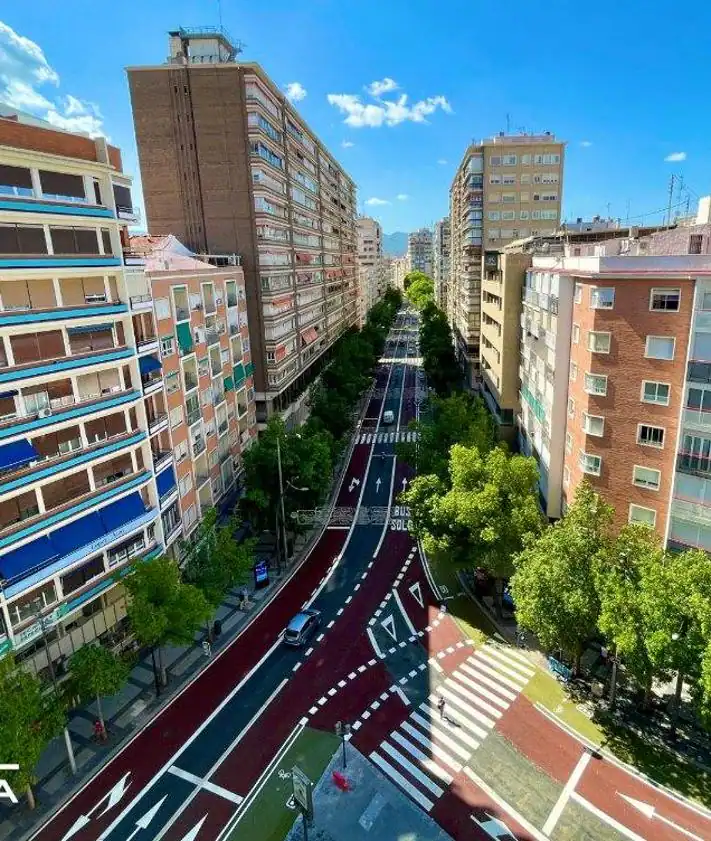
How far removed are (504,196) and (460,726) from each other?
74.8 m

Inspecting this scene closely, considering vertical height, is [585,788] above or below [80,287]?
below

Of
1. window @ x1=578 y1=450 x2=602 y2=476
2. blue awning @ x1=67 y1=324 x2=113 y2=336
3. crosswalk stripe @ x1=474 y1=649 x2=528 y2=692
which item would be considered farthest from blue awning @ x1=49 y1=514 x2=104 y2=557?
window @ x1=578 y1=450 x2=602 y2=476

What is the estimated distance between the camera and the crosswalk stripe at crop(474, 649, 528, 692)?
30.6 metres

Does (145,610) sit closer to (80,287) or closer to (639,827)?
(80,287)

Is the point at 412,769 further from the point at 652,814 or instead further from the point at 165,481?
the point at 165,481

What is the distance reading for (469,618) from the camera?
36.4 m

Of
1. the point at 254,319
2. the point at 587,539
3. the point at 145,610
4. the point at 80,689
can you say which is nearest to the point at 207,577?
the point at 145,610

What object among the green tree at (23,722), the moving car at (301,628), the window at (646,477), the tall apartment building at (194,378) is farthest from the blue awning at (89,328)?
the window at (646,477)

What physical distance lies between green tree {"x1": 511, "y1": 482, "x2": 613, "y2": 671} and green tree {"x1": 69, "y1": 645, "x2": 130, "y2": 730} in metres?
20.6

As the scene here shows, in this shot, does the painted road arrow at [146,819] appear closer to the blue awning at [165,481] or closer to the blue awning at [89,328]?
the blue awning at [165,481]

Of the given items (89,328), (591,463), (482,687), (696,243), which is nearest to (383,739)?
(482,687)

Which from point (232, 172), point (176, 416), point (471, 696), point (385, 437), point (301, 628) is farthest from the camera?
point (385, 437)

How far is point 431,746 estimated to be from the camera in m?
26.8

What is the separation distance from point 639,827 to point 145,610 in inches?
971
